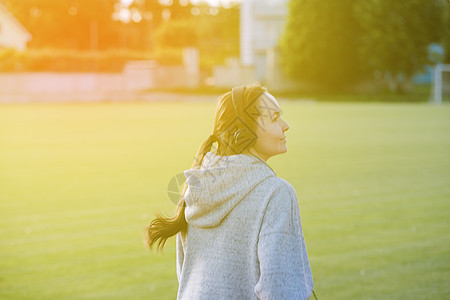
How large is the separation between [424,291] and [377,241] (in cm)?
139

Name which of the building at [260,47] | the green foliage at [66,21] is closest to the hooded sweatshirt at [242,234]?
the building at [260,47]

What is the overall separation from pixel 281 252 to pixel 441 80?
126ft

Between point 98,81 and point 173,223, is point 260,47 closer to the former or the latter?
point 98,81

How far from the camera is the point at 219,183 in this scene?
5.70ft

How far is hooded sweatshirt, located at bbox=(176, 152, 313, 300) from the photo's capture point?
1.61 meters

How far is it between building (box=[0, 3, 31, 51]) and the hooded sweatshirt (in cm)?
5216

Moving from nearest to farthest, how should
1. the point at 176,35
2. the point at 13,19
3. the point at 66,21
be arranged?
the point at 13,19 → the point at 66,21 → the point at 176,35

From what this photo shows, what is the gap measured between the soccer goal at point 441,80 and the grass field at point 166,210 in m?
20.7

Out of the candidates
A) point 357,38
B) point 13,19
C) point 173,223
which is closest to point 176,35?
point 13,19

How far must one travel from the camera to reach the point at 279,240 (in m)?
1.61

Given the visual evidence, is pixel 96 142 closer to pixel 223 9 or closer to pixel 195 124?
pixel 195 124

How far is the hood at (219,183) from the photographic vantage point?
5.59 ft

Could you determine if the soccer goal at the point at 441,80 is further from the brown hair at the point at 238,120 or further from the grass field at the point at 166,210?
the brown hair at the point at 238,120

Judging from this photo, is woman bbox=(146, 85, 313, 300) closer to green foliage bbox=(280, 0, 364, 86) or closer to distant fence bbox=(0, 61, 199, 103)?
green foliage bbox=(280, 0, 364, 86)
